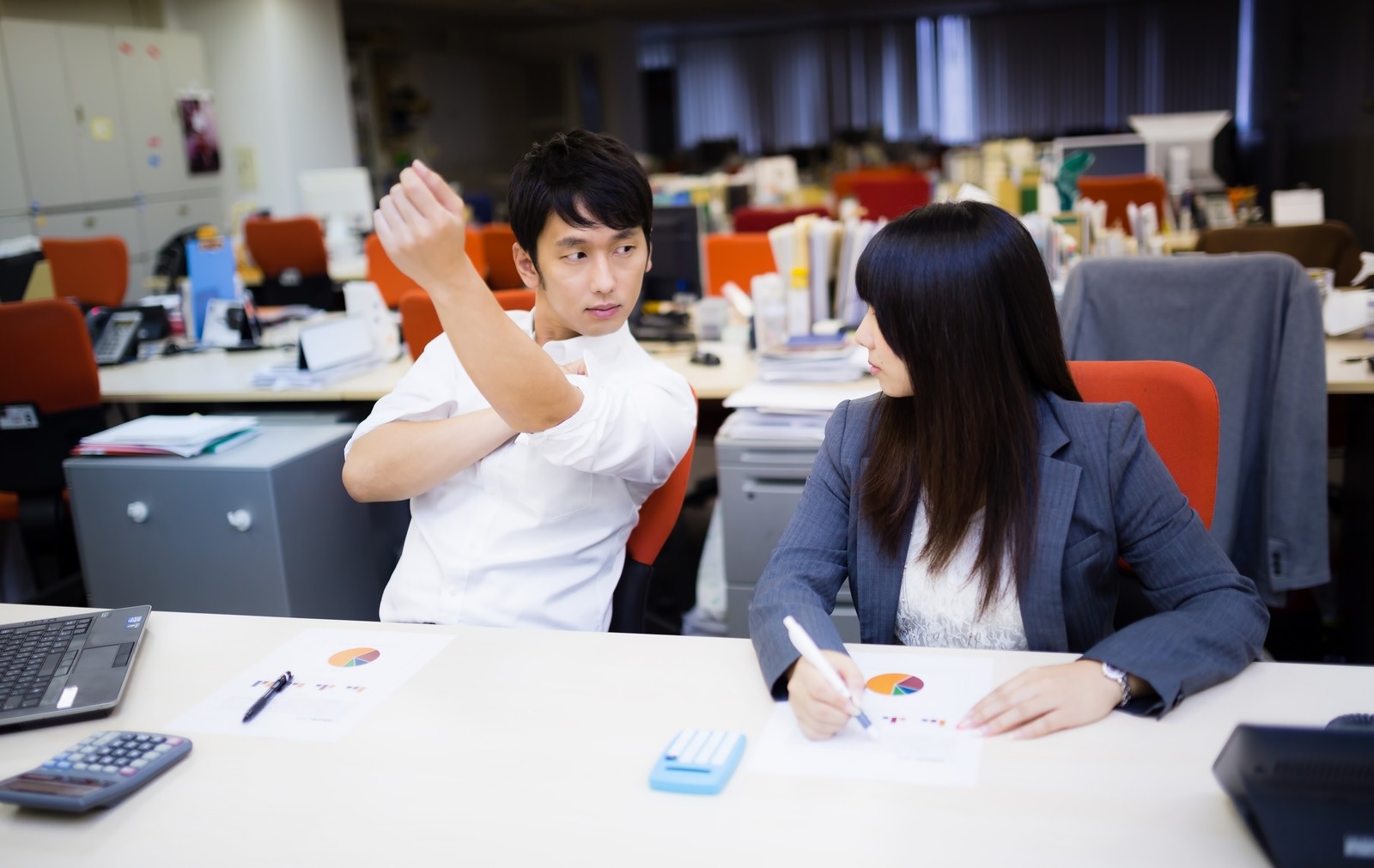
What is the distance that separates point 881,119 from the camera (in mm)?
15523

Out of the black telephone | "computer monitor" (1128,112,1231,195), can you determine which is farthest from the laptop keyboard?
"computer monitor" (1128,112,1231,195)

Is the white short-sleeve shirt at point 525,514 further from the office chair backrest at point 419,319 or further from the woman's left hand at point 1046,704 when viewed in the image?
the office chair backrest at point 419,319

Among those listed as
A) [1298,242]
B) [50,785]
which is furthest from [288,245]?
[50,785]

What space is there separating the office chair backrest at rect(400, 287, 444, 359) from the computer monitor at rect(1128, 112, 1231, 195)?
15.0ft

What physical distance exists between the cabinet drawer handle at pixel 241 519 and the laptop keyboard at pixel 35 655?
3.15 feet

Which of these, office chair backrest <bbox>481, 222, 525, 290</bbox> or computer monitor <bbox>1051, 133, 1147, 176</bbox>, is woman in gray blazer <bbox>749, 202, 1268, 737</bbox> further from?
computer monitor <bbox>1051, 133, 1147, 176</bbox>

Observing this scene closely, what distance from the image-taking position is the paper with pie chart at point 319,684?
1185mm

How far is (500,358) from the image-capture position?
1218 mm

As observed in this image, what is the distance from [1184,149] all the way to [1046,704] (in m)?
5.80

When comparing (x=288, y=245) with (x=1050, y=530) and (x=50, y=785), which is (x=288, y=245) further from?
(x=1050, y=530)

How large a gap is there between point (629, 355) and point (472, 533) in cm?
36

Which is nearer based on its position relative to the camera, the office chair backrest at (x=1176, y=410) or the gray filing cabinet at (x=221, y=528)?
the office chair backrest at (x=1176, y=410)

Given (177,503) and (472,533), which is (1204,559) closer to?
(472,533)

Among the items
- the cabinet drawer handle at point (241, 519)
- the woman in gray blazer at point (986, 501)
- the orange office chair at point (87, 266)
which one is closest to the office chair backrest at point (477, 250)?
the orange office chair at point (87, 266)
